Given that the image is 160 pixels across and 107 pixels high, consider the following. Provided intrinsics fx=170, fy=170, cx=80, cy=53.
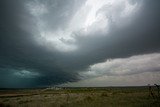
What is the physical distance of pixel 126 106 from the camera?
21438 mm

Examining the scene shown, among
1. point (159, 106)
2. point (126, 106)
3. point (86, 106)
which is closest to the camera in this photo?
point (159, 106)

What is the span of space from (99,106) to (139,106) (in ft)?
16.7

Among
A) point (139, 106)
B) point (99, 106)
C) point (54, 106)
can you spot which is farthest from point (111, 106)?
point (54, 106)

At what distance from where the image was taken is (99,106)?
22.7 meters

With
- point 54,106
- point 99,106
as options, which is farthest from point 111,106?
point 54,106

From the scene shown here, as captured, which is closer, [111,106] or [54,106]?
[111,106]

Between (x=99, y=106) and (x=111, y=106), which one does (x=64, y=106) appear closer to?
(x=99, y=106)

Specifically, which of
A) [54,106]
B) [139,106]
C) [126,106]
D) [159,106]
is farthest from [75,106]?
[159,106]

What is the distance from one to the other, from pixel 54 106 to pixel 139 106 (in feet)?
37.9

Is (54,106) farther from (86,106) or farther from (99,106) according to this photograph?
(99,106)

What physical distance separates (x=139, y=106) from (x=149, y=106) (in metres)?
1.17

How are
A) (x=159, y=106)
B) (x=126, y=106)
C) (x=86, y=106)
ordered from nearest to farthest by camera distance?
(x=159, y=106) → (x=126, y=106) → (x=86, y=106)

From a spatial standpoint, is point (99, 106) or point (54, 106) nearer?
point (99, 106)

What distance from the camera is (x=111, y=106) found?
2186 cm
